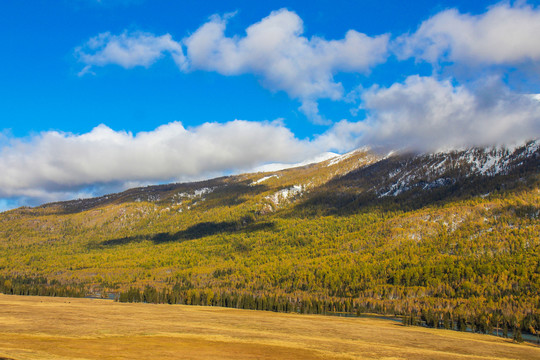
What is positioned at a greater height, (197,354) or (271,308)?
(197,354)

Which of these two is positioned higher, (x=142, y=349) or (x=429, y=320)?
(x=142, y=349)

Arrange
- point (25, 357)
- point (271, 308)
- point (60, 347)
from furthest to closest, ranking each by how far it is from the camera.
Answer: point (271, 308)
point (60, 347)
point (25, 357)

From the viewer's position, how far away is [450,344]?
301 ft

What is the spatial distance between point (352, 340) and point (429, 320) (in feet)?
317

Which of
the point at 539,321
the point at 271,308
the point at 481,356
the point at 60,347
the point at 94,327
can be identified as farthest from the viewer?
the point at 271,308

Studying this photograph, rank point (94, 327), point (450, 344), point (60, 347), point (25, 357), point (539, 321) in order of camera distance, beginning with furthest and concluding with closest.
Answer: point (539, 321)
point (450, 344)
point (94, 327)
point (60, 347)
point (25, 357)

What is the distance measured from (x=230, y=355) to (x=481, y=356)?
1997 inches

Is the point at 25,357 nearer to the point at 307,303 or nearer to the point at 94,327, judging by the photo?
the point at 94,327

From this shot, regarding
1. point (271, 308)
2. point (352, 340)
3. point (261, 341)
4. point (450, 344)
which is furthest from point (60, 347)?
point (271, 308)

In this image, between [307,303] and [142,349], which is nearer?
[142,349]

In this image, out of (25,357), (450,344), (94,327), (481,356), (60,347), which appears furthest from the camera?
(450,344)

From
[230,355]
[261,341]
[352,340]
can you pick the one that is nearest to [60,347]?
[230,355]

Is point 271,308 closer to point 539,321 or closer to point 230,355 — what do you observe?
point 539,321

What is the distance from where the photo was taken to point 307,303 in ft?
655
